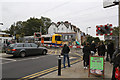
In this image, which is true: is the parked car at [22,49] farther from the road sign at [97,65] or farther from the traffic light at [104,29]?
the road sign at [97,65]

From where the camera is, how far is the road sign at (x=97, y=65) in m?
5.31

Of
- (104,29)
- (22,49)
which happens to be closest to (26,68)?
(22,49)

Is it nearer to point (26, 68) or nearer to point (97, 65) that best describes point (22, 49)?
point (26, 68)

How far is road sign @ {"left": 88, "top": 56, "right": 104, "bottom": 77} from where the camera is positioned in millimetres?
5314

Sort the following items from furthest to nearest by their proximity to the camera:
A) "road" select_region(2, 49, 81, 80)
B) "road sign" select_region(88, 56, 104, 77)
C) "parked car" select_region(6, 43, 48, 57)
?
"parked car" select_region(6, 43, 48, 57), "road" select_region(2, 49, 81, 80), "road sign" select_region(88, 56, 104, 77)

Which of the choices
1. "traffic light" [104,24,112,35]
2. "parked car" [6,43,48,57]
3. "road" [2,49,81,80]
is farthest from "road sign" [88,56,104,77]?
"parked car" [6,43,48,57]

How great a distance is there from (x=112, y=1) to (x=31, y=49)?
8921 millimetres

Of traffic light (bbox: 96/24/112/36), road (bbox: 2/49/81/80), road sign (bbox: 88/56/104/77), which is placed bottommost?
road (bbox: 2/49/81/80)

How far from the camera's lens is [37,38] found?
28.5 metres

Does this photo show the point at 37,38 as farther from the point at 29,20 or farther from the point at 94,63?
the point at 29,20

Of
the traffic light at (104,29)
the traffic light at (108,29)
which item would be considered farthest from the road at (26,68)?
the traffic light at (108,29)

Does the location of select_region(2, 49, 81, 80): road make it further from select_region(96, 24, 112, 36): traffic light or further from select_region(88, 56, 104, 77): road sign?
select_region(96, 24, 112, 36): traffic light

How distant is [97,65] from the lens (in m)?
5.42

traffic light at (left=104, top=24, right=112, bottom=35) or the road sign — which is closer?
the road sign
